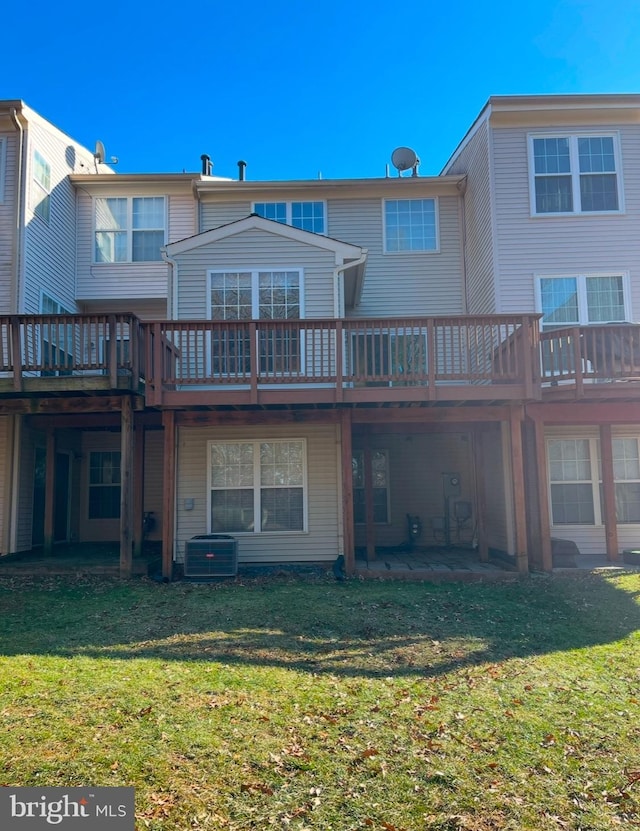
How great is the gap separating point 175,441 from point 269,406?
1988 millimetres

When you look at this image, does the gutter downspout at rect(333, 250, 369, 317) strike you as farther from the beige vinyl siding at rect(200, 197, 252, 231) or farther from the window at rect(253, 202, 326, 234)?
the beige vinyl siding at rect(200, 197, 252, 231)

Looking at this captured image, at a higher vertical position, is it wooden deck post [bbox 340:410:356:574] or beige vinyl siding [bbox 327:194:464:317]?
beige vinyl siding [bbox 327:194:464:317]

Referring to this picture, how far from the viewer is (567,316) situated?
10906 millimetres

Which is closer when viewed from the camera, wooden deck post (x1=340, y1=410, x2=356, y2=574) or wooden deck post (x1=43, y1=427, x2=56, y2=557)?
wooden deck post (x1=340, y1=410, x2=356, y2=574)

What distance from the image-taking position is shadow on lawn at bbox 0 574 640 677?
5.46 meters

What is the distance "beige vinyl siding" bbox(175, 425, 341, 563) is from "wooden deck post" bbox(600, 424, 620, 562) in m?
4.64

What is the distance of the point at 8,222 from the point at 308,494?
25.9 feet

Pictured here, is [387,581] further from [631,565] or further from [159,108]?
[159,108]

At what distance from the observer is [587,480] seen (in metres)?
10.7

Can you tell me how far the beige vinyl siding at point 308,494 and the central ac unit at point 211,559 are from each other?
0.96 meters

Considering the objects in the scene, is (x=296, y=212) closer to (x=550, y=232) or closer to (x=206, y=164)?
(x=206, y=164)

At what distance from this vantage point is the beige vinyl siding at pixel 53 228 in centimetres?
1108

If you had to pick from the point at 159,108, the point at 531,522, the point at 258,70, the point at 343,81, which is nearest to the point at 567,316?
the point at 531,522

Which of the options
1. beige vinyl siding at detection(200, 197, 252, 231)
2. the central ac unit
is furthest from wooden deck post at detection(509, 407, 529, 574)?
beige vinyl siding at detection(200, 197, 252, 231)
